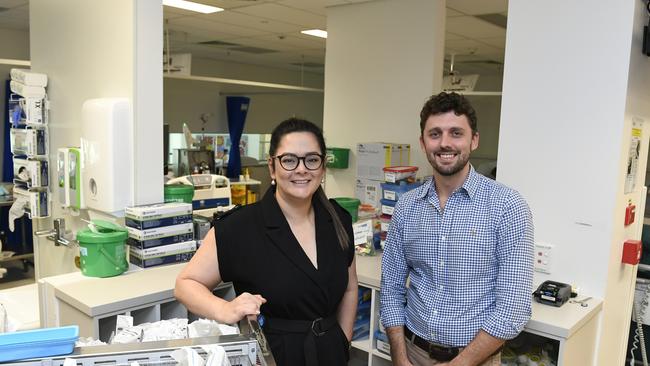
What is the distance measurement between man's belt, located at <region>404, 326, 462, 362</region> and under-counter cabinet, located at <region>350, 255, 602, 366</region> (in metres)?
0.38

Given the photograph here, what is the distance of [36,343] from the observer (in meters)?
0.99

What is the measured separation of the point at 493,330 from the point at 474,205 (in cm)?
42

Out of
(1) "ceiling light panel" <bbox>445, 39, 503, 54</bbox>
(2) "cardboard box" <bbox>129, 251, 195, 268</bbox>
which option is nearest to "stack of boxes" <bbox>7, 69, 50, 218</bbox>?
(2) "cardboard box" <bbox>129, 251, 195, 268</bbox>

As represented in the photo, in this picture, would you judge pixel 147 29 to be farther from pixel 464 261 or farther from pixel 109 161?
pixel 464 261

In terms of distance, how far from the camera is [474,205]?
1.75m

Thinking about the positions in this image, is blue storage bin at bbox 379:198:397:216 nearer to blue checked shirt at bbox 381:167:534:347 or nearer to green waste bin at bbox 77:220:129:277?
blue checked shirt at bbox 381:167:534:347

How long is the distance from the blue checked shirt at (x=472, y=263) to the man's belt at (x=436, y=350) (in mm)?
19

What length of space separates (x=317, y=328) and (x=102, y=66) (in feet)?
7.37

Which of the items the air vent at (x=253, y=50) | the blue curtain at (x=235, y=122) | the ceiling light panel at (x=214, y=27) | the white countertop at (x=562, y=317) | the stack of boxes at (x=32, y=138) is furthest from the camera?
the blue curtain at (x=235, y=122)

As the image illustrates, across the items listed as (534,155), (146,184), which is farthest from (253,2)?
(534,155)

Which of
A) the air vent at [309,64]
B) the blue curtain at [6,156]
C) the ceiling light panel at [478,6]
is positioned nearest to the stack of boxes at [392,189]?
the ceiling light panel at [478,6]

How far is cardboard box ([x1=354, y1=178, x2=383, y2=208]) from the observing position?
4074 millimetres

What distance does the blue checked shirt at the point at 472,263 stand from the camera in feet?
5.53

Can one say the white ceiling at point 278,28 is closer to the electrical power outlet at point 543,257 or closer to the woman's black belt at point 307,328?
the electrical power outlet at point 543,257
